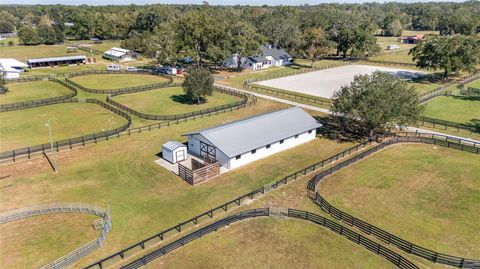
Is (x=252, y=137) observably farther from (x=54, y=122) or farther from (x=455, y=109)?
(x=455, y=109)

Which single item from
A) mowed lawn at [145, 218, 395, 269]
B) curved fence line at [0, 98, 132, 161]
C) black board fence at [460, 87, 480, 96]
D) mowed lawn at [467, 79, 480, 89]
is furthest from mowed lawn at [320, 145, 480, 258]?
mowed lawn at [467, 79, 480, 89]

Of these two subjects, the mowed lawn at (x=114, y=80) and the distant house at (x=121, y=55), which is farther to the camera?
the distant house at (x=121, y=55)

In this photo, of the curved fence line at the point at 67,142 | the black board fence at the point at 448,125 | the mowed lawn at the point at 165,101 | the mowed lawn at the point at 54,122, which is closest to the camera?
the curved fence line at the point at 67,142

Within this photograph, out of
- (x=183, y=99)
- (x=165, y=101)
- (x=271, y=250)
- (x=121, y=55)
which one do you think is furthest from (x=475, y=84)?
(x=121, y=55)

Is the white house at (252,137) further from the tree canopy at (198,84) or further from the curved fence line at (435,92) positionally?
the curved fence line at (435,92)

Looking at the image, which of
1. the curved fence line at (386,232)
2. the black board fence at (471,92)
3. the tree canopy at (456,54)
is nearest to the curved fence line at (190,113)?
the curved fence line at (386,232)

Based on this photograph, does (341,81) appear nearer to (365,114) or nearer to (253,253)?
(365,114)

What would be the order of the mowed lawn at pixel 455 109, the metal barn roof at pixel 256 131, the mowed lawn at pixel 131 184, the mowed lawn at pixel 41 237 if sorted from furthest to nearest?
the mowed lawn at pixel 455 109
the metal barn roof at pixel 256 131
the mowed lawn at pixel 131 184
the mowed lawn at pixel 41 237

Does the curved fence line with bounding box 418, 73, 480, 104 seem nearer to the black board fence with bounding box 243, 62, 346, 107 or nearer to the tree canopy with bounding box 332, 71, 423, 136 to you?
the black board fence with bounding box 243, 62, 346, 107
